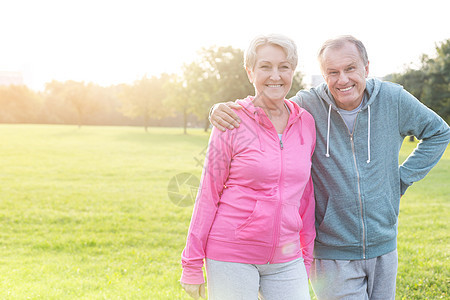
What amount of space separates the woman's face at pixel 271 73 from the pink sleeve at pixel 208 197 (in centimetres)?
35

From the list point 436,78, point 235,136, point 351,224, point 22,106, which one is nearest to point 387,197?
point 351,224

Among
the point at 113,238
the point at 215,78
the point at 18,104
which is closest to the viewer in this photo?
the point at 113,238

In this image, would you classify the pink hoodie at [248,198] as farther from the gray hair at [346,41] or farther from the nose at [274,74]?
the gray hair at [346,41]

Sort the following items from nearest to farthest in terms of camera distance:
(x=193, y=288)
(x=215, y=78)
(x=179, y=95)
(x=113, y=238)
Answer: (x=193, y=288), (x=113, y=238), (x=215, y=78), (x=179, y=95)

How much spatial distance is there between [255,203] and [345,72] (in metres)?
1.06

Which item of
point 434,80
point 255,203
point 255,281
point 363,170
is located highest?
point 434,80

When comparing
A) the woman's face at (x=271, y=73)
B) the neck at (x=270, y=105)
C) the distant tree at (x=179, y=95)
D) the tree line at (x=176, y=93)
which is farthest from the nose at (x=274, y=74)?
the distant tree at (x=179, y=95)

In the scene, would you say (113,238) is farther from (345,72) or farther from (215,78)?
(215,78)

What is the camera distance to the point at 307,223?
2.79m

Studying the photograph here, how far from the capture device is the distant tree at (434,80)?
111 ft

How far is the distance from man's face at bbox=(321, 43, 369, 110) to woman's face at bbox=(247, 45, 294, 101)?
339 mm

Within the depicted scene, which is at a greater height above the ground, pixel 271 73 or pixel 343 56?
pixel 343 56

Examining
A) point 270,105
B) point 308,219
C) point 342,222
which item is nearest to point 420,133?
point 342,222

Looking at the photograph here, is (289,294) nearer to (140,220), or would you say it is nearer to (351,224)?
(351,224)
